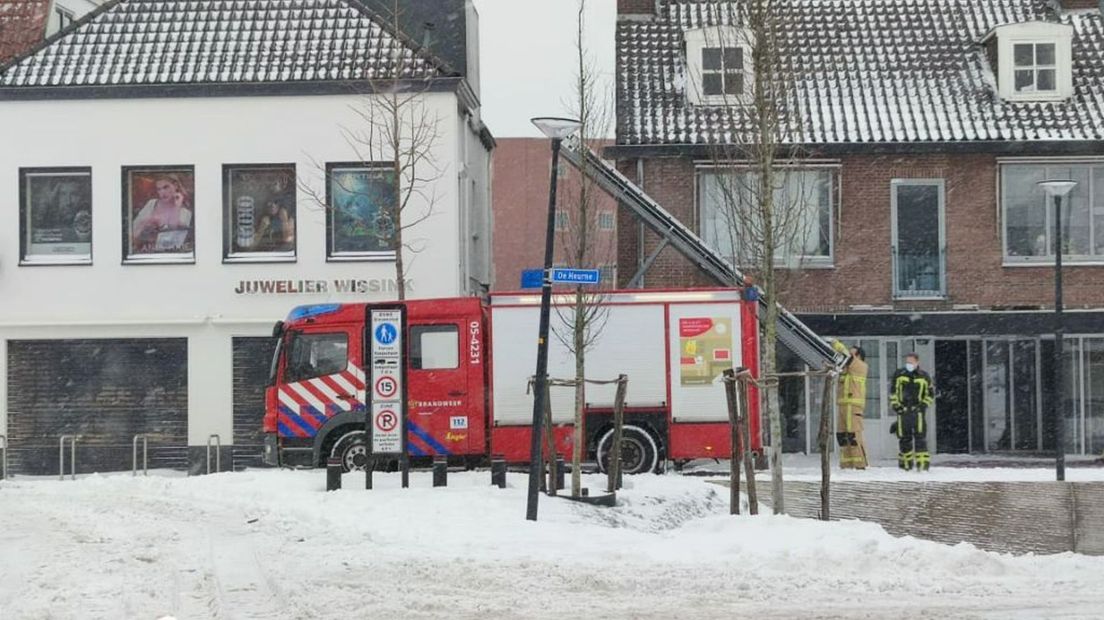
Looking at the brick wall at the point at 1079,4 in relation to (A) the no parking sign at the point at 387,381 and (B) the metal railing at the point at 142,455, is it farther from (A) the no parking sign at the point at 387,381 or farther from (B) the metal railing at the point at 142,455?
(B) the metal railing at the point at 142,455

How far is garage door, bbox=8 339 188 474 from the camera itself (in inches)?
1093

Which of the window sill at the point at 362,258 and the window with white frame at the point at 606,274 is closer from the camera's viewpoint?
the window with white frame at the point at 606,274

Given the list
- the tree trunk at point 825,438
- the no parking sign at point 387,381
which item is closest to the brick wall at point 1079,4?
the tree trunk at point 825,438

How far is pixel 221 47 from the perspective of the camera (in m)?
28.8

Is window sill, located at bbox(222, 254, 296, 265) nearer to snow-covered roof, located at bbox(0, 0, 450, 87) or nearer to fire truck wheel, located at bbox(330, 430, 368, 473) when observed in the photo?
snow-covered roof, located at bbox(0, 0, 450, 87)

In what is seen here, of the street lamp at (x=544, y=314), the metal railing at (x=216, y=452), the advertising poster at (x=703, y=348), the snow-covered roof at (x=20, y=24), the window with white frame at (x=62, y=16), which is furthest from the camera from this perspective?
the window with white frame at (x=62, y=16)

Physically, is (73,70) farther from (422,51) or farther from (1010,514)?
(1010,514)

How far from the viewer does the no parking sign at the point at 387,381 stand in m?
18.3

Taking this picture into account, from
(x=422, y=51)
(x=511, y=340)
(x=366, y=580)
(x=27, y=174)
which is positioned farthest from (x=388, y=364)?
(x=27, y=174)

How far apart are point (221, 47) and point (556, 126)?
1518 centimetres

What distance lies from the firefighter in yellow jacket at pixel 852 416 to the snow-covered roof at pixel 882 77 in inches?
207

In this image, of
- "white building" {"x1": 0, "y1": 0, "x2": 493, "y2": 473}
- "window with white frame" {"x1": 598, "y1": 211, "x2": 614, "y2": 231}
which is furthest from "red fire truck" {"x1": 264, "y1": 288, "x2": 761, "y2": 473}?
"white building" {"x1": 0, "y1": 0, "x2": 493, "y2": 473}

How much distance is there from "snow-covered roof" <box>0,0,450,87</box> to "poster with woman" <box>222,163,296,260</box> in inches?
65.8

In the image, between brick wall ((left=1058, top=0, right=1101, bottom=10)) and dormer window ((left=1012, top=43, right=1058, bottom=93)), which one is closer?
dormer window ((left=1012, top=43, right=1058, bottom=93))
